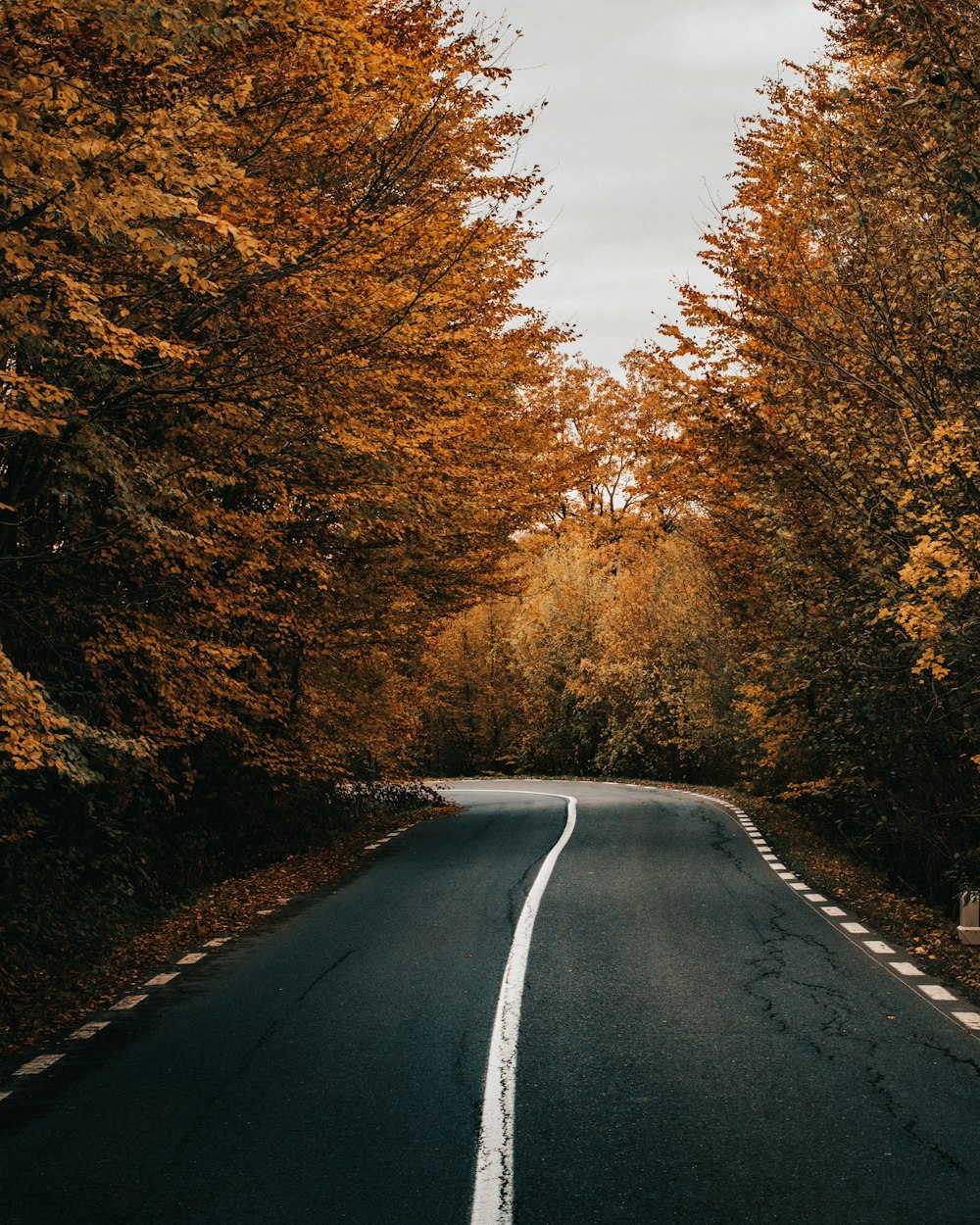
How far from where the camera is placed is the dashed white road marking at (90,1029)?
24.8ft

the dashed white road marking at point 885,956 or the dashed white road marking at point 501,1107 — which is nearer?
the dashed white road marking at point 501,1107

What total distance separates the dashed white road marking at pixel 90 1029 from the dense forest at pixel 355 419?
1.79m

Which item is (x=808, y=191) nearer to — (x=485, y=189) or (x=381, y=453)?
(x=485, y=189)

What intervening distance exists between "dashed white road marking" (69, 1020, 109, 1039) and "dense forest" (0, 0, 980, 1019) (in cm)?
179

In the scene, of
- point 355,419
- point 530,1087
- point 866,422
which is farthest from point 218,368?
point 866,422

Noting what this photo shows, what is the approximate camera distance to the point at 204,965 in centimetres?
968

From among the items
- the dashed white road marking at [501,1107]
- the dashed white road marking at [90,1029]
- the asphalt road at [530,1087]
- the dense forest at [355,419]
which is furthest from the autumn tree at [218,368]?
the dashed white road marking at [501,1107]

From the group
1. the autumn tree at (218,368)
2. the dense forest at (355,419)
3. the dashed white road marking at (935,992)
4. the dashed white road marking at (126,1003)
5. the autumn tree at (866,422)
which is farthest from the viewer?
the autumn tree at (866,422)

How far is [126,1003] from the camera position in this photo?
845cm

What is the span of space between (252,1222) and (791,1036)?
3.92m

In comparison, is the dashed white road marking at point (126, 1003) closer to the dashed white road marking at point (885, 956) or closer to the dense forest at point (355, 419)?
the dense forest at point (355, 419)

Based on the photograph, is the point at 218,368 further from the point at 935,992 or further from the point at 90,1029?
the point at 935,992

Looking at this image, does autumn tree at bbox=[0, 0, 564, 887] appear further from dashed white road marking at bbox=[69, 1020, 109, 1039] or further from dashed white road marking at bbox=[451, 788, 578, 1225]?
dashed white road marking at bbox=[451, 788, 578, 1225]

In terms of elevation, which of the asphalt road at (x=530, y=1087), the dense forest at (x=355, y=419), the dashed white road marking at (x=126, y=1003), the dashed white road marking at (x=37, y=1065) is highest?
the dense forest at (x=355, y=419)
